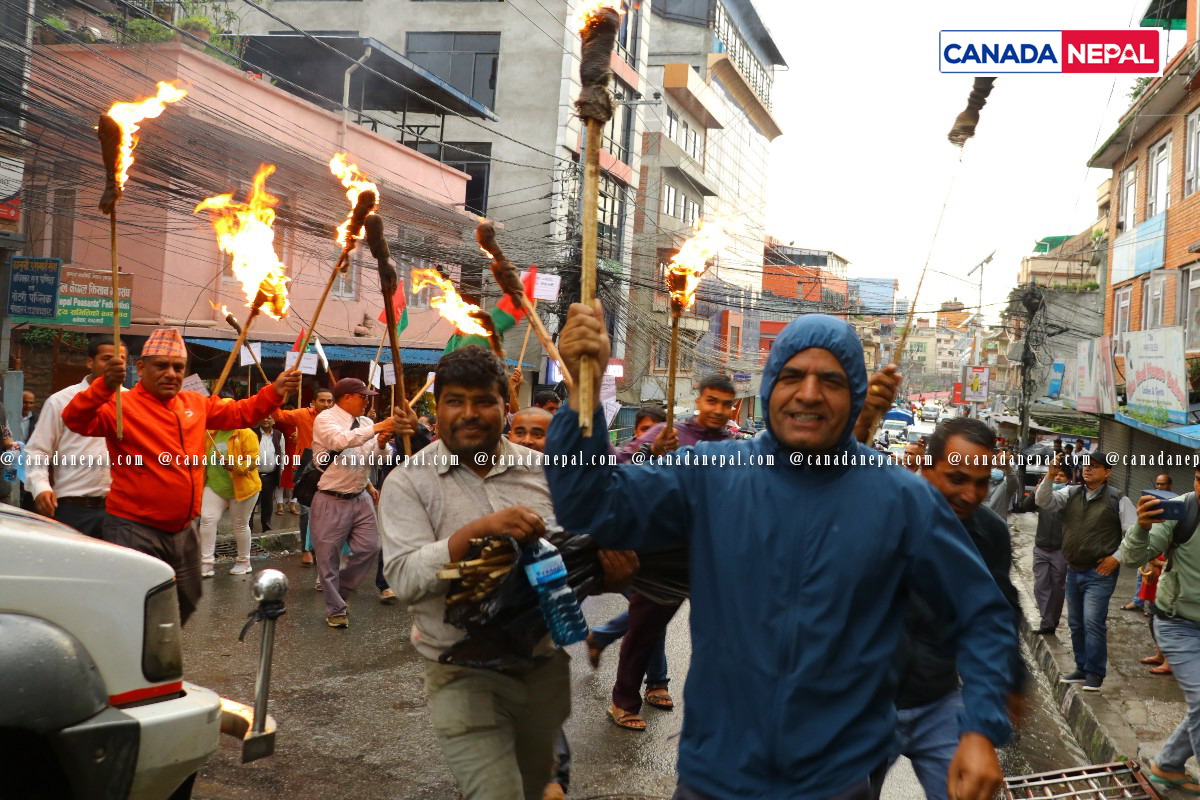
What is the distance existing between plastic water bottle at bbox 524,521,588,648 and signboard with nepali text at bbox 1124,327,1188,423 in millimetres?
14405

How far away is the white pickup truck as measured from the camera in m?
2.92

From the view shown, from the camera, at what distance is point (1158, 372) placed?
16.1 m

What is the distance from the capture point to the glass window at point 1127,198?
22252 millimetres

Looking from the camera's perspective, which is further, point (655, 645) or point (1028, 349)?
point (1028, 349)

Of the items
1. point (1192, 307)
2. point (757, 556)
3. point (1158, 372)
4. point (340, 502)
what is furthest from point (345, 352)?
point (757, 556)

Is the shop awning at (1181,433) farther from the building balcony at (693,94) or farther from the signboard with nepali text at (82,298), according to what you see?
the building balcony at (693,94)

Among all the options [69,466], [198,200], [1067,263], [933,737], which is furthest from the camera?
[1067,263]

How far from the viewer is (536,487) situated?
Answer: 12.2ft

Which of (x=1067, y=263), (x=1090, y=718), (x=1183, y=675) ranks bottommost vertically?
(x=1090, y=718)

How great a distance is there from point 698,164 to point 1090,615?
39094 millimetres

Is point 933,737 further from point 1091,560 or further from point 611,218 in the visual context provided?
point 611,218

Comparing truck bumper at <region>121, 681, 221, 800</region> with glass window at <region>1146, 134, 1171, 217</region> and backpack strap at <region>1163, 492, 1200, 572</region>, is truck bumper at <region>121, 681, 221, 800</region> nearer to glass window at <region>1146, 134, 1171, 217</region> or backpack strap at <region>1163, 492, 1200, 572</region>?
backpack strap at <region>1163, 492, 1200, 572</region>

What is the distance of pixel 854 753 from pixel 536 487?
5.30 ft

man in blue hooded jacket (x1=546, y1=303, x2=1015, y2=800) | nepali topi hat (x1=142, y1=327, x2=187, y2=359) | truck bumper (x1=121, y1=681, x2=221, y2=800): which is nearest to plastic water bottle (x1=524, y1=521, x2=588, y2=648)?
man in blue hooded jacket (x1=546, y1=303, x2=1015, y2=800)
